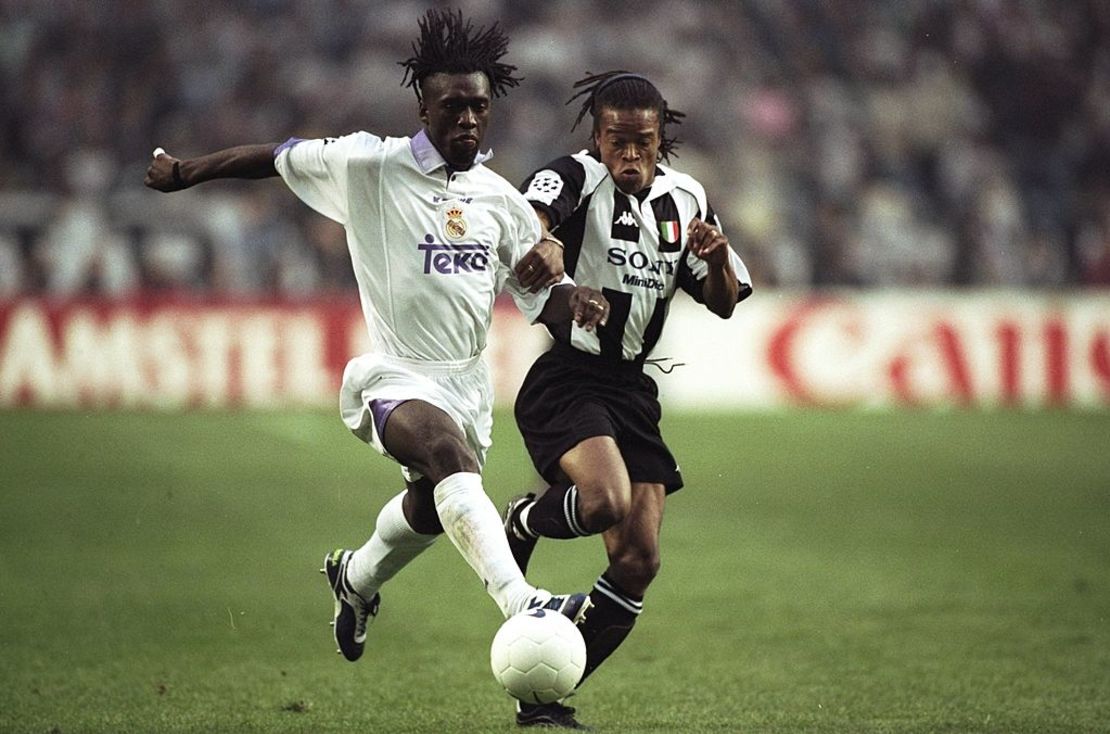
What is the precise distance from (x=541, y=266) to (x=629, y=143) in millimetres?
628

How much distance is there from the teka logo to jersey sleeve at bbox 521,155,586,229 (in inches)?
9.8

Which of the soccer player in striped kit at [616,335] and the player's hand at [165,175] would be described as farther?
A: the soccer player in striped kit at [616,335]

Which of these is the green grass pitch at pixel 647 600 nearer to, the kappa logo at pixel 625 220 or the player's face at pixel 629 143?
the kappa logo at pixel 625 220

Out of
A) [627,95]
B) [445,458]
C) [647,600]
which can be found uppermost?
[627,95]

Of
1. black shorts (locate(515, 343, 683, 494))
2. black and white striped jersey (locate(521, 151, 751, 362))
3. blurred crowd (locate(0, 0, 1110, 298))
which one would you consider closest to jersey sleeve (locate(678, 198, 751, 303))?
black and white striped jersey (locate(521, 151, 751, 362))

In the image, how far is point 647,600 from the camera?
326 inches

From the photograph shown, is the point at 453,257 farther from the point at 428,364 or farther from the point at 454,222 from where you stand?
the point at 428,364

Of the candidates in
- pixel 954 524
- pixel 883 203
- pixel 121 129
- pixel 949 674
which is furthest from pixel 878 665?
pixel 121 129

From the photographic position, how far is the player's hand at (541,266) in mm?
5504

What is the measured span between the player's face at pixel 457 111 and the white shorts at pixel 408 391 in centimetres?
69

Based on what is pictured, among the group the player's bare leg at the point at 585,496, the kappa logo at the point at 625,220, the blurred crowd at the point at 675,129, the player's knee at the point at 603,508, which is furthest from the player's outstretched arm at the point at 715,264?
the blurred crowd at the point at 675,129

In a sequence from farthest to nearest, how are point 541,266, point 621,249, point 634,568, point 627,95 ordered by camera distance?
1. point 621,249
2. point 627,95
3. point 634,568
4. point 541,266

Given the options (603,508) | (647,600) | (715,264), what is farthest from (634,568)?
(647,600)

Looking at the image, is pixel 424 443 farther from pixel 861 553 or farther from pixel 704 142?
pixel 704 142
